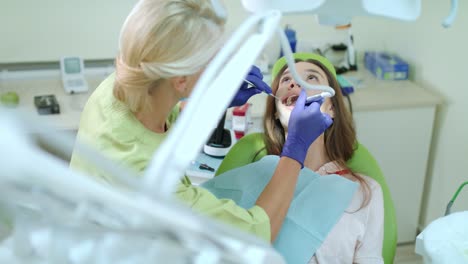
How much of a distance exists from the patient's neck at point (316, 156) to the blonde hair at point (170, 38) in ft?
2.76

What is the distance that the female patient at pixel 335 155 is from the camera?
172 cm

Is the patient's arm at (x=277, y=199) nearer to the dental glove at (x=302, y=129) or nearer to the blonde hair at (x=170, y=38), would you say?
the dental glove at (x=302, y=129)

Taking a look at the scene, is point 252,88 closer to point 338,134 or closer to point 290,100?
point 290,100

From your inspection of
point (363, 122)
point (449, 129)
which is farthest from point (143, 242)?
point (449, 129)

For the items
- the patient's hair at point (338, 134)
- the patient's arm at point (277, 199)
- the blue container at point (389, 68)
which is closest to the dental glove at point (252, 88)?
the patient's hair at point (338, 134)

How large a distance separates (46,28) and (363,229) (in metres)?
2.00

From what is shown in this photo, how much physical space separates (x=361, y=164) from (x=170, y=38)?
1.03 m

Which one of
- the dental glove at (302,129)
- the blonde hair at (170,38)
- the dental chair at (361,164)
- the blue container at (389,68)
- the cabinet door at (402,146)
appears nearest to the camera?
the blonde hair at (170,38)

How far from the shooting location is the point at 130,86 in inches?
50.5

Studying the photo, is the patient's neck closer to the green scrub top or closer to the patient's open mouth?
the patient's open mouth

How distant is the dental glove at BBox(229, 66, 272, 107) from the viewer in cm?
170

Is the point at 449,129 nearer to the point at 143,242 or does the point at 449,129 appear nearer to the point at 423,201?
the point at 423,201

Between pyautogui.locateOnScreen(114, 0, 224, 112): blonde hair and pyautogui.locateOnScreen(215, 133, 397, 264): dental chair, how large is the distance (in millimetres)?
853

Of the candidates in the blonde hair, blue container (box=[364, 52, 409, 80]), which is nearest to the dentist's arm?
the blonde hair
